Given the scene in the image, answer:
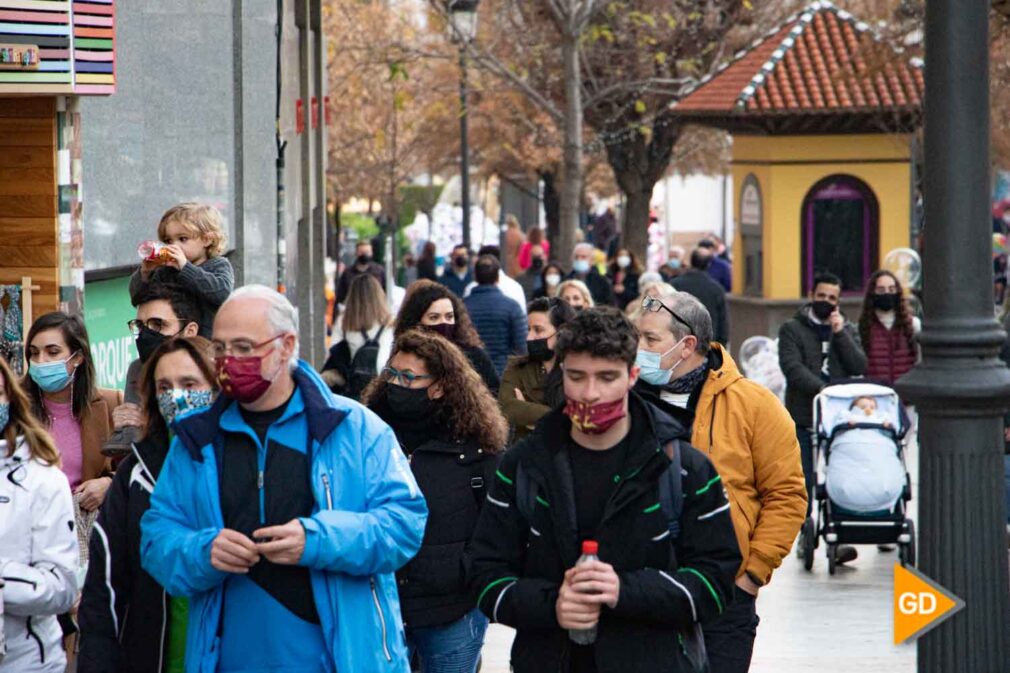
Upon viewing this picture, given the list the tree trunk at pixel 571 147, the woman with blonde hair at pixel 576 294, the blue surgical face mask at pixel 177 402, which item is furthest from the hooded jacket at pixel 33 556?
the tree trunk at pixel 571 147

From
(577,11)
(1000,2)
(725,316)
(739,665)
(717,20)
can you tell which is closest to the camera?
(739,665)

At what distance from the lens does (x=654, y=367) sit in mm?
6344

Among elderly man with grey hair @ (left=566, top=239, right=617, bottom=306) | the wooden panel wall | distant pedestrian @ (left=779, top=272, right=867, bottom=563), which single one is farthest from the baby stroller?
elderly man with grey hair @ (left=566, top=239, right=617, bottom=306)

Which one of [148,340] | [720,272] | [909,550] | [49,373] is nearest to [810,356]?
[909,550]

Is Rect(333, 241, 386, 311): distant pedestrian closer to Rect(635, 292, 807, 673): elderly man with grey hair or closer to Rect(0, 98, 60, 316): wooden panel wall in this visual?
Rect(0, 98, 60, 316): wooden panel wall

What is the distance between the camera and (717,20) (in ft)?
108

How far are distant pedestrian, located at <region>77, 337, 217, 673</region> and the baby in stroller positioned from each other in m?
7.09

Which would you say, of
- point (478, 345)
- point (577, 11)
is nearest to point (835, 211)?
point (577, 11)

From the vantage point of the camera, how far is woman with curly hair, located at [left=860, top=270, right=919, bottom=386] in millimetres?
13445

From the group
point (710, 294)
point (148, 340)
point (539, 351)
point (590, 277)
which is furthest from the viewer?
point (590, 277)

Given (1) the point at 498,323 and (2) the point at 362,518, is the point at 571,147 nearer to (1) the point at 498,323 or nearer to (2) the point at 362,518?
(1) the point at 498,323

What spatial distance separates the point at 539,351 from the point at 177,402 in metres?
4.65

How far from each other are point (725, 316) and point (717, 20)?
49.6 feet

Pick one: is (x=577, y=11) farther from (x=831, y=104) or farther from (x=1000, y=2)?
(x=1000, y=2)
